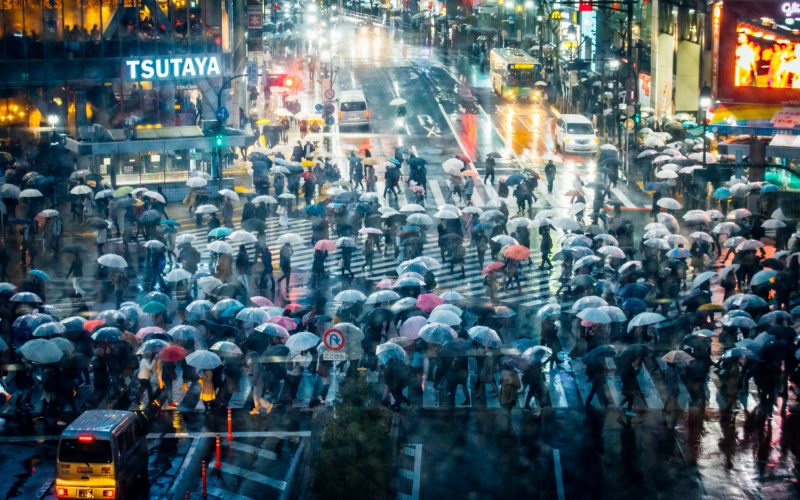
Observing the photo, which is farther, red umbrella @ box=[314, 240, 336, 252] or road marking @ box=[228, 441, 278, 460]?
red umbrella @ box=[314, 240, 336, 252]

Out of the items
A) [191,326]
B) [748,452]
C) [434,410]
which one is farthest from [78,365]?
[748,452]

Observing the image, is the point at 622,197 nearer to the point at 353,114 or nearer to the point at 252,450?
→ the point at 353,114

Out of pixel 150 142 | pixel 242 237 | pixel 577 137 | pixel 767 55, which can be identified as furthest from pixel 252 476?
pixel 577 137

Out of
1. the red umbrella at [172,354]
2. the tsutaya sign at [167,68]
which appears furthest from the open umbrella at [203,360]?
the tsutaya sign at [167,68]

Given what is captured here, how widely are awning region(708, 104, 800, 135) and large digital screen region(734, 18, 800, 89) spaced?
110 centimetres

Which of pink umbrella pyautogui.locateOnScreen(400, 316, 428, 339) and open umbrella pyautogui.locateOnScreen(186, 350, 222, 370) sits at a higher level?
pink umbrella pyautogui.locateOnScreen(400, 316, 428, 339)

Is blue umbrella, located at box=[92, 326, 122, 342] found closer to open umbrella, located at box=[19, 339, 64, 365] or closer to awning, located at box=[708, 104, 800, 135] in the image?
open umbrella, located at box=[19, 339, 64, 365]

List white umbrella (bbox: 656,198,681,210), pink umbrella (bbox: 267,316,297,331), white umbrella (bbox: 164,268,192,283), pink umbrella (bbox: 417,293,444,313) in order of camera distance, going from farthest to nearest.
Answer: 1. white umbrella (bbox: 656,198,681,210)
2. white umbrella (bbox: 164,268,192,283)
3. pink umbrella (bbox: 417,293,444,313)
4. pink umbrella (bbox: 267,316,297,331)

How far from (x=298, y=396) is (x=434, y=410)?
3122 mm

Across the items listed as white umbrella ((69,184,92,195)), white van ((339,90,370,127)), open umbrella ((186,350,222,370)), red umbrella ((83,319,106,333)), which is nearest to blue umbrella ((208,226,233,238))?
white umbrella ((69,184,92,195))

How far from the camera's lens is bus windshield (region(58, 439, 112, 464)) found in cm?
2039

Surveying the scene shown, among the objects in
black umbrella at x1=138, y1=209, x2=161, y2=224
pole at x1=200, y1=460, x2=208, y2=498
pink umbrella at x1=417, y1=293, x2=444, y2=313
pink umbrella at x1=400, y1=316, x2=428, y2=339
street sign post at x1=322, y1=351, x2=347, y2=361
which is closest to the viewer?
pole at x1=200, y1=460, x2=208, y2=498

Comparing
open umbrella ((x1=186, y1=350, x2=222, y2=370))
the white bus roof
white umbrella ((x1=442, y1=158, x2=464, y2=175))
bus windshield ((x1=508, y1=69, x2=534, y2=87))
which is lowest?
open umbrella ((x1=186, y1=350, x2=222, y2=370))

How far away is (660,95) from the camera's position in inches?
2891
